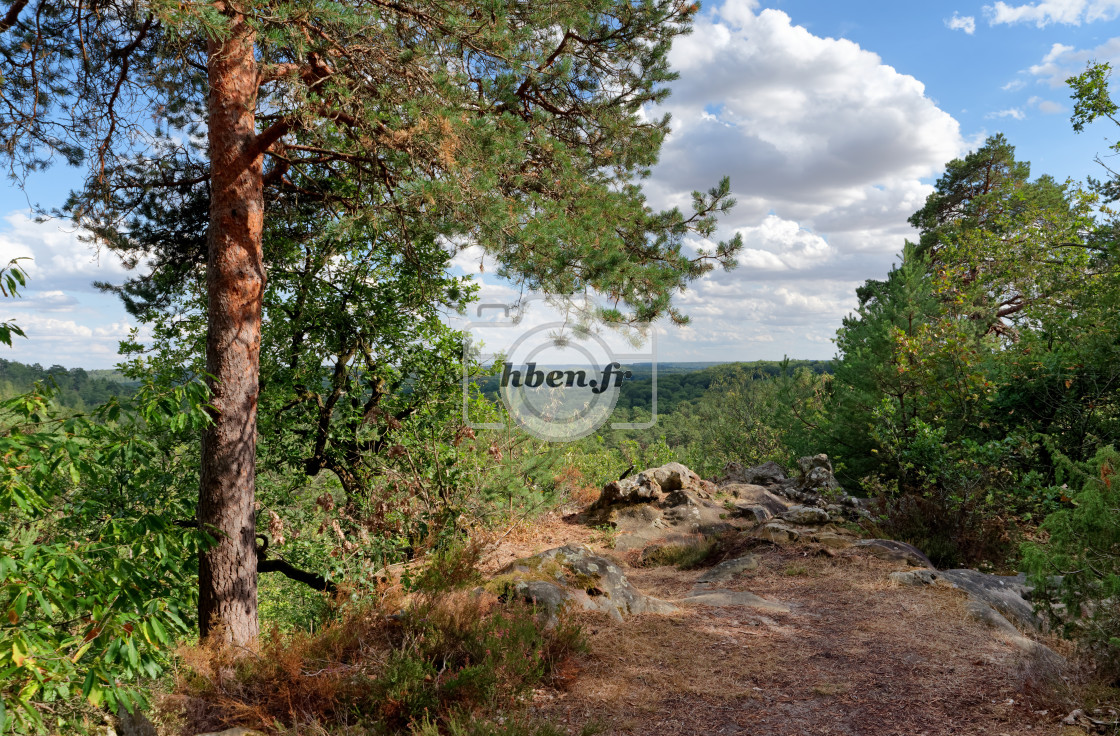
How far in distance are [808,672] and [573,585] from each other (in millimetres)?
2160

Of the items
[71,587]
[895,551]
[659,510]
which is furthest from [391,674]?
[659,510]

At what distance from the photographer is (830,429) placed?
12562 mm

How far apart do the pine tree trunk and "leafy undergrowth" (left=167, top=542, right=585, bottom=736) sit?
0.81m

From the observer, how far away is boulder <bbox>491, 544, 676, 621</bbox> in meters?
5.20

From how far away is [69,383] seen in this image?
4009cm

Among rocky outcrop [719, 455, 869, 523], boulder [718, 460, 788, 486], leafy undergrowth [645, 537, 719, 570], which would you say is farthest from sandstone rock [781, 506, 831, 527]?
boulder [718, 460, 788, 486]

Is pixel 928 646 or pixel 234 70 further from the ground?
pixel 234 70

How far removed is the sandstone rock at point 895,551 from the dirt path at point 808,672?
2.80 feet

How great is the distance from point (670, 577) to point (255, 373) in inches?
226

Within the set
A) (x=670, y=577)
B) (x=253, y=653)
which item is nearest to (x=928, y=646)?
(x=670, y=577)

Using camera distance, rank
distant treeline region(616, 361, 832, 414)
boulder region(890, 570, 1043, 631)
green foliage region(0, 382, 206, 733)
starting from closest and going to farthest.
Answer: green foliage region(0, 382, 206, 733) < boulder region(890, 570, 1043, 631) < distant treeline region(616, 361, 832, 414)

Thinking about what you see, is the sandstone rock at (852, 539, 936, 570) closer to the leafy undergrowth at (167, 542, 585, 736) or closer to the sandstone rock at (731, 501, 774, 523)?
the sandstone rock at (731, 501, 774, 523)

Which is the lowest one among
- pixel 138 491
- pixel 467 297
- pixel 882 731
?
pixel 882 731

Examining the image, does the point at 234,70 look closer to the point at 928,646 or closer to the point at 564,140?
the point at 564,140
